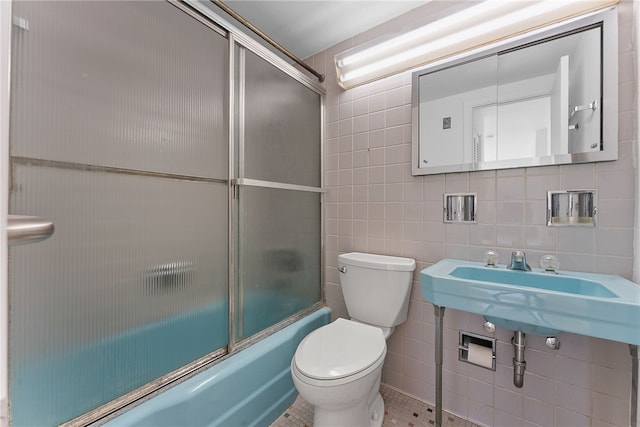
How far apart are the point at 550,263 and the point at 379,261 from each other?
0.72 metres

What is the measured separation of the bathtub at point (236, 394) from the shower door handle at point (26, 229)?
3.21 ft

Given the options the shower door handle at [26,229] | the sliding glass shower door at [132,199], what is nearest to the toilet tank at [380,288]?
the sliding glass shower door at [132,199]

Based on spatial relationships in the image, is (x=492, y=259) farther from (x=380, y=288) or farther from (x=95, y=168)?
(x=95, y=168)

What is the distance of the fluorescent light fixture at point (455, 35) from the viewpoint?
1.09m

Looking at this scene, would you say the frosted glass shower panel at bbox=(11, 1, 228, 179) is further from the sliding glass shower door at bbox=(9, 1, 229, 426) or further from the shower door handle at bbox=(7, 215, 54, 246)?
the shower door handle at bbox=(7, 215, 54, 246)

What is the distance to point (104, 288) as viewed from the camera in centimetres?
86

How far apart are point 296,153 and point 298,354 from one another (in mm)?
1105

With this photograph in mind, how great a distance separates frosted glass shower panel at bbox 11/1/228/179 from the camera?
2.41 ft

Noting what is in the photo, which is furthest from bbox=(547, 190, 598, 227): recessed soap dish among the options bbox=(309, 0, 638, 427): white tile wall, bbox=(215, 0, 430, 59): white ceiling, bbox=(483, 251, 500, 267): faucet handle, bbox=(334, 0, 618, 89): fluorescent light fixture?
bbox=(215, 0, 430, 59): white ceiling

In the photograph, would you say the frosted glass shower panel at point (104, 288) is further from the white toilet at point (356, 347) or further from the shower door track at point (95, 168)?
the white toilet at point (356, 347)

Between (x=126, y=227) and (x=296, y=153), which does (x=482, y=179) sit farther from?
(x=126, y=227)

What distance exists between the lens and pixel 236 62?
1281mm

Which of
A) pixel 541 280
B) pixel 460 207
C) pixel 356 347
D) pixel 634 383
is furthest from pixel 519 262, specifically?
pixel 356 347

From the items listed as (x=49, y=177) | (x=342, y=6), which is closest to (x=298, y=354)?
(x=49, y=177)
